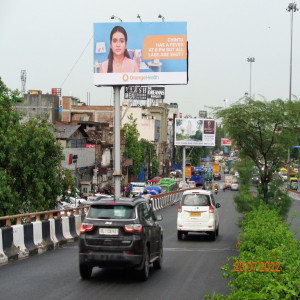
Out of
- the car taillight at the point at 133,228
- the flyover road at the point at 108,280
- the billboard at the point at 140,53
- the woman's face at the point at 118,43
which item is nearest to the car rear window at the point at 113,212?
the car taillight at the point at 133,228

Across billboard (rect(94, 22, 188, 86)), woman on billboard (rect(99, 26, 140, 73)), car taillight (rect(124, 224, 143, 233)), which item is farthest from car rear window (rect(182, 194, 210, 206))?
car taillight (rect(124, 224, 143, 233))

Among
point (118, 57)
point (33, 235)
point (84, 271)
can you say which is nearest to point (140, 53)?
point (118, 57)

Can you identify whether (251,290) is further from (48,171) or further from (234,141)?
(48,171)

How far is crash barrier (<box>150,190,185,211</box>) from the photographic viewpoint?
48.1 m

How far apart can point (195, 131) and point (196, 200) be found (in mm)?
62650

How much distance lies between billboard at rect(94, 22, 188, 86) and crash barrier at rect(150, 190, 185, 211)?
15792mm

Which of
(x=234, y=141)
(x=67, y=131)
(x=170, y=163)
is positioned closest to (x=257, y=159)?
(x=234, y=141)

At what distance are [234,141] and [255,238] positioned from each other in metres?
12.3

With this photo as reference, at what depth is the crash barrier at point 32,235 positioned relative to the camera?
15586mm

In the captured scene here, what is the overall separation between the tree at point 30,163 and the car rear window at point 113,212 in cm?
1243

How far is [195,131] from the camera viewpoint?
8631cm

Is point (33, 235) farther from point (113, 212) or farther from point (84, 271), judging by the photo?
point (113, 212)

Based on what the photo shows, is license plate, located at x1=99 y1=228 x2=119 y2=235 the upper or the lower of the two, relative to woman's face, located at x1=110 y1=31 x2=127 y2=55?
lower
